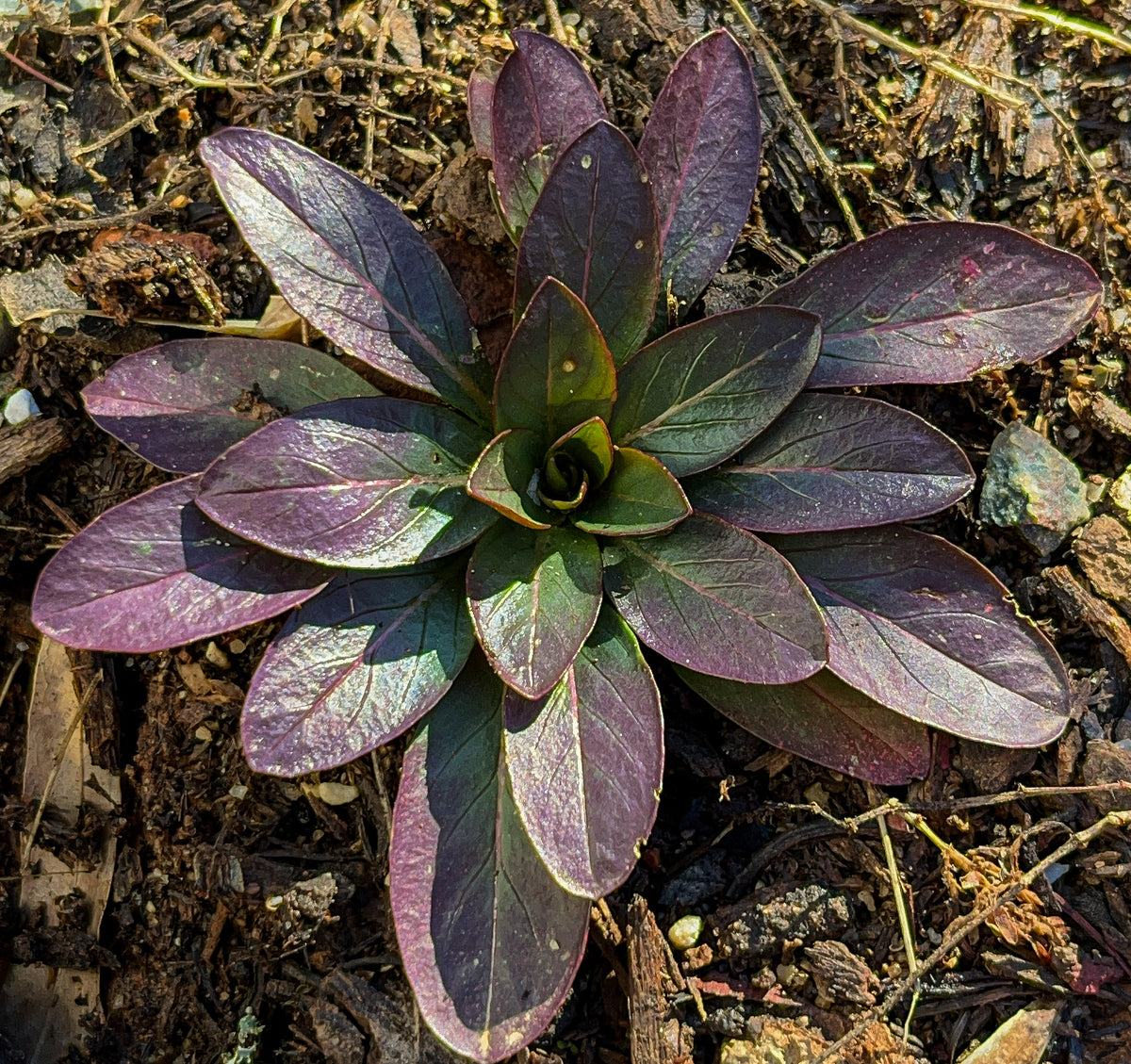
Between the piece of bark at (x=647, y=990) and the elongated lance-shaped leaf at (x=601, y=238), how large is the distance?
110 centimetres

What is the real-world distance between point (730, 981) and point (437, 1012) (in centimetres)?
61

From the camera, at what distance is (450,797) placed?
5.63 ft

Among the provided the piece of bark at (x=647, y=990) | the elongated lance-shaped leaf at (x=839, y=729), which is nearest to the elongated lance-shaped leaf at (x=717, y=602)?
the elongated lance-shaped leaf at (x=839, y=729)

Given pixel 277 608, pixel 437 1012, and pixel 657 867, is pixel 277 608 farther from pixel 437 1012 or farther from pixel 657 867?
pixel 657 867

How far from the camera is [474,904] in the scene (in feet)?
5.43

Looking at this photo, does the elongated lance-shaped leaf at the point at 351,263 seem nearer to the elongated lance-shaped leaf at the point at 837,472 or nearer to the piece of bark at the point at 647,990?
the elongated lance-shaped leaf at the point at 837,472

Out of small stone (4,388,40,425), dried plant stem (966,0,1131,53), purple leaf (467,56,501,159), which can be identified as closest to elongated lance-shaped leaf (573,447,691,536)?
purple leaf (467,56,501,159)

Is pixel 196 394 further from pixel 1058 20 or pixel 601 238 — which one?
pixel 1058 20

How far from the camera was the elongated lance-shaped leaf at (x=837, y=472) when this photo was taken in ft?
5.41

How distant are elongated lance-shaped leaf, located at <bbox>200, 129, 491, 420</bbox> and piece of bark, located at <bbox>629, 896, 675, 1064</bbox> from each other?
105 cm

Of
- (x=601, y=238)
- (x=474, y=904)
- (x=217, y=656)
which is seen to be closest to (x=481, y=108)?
(x=601, y=238)

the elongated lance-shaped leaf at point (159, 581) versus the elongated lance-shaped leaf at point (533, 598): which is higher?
the elongated lance-shaped leaf at point (533, 598)

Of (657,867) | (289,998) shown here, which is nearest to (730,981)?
(657,867)

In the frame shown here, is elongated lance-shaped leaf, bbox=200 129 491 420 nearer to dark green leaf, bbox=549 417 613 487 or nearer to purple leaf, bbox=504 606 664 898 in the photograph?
dark green leaf, bbox=549 417 613 487
